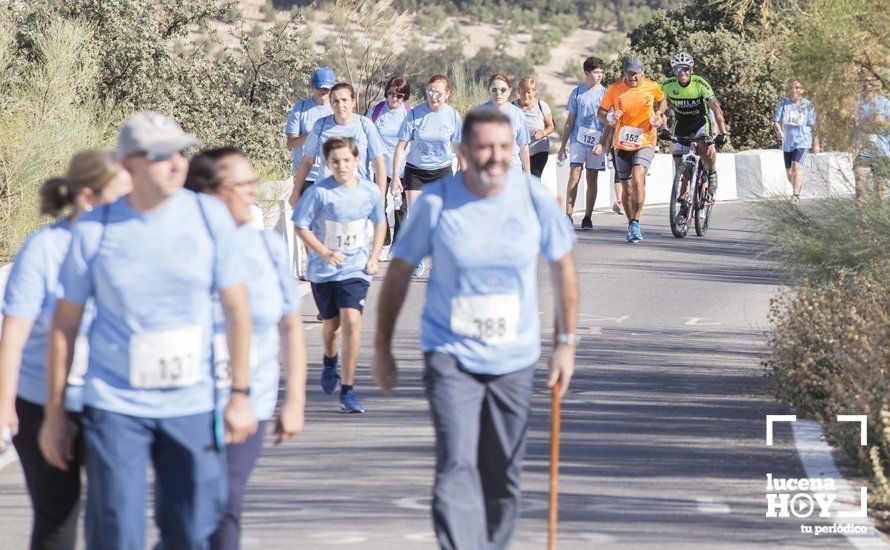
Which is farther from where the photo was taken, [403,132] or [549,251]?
[403,132]

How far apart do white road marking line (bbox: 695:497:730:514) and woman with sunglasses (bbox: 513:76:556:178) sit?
12584mm

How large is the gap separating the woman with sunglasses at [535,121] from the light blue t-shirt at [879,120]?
322 inches

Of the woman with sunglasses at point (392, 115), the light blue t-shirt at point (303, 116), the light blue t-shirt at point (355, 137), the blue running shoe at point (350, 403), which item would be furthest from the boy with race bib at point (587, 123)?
the blue running shoe at point (350, 403)

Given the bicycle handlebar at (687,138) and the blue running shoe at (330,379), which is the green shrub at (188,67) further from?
the blue running shoe at (330,379)

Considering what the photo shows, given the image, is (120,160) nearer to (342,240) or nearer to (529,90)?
(342,240)

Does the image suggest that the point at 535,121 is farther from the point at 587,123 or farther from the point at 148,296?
the point at 148,296

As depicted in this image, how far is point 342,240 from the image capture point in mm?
10562

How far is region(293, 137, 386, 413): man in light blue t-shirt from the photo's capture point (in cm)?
1050

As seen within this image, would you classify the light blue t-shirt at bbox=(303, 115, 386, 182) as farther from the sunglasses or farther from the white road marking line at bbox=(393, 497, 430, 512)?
the sunglasses

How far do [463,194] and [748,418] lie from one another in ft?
14.4

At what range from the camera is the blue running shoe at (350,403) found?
1059 centimetres

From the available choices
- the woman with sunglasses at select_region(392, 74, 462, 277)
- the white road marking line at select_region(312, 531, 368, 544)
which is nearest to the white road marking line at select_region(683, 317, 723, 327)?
the woman with sunglasses at select_region(392, 74, 462, 277)

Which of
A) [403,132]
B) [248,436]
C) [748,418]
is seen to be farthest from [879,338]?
[403,132]

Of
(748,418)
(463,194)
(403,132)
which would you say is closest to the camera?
(463,194)
